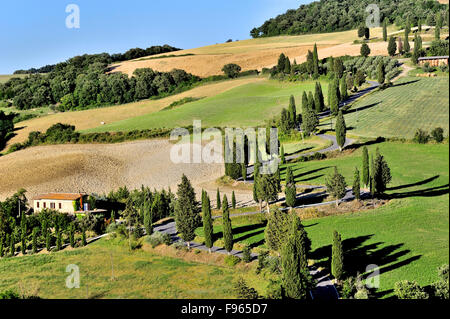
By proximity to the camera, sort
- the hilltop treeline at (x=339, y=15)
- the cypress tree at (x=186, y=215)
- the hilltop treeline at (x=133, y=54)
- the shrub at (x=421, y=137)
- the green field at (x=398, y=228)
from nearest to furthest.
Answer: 1. the green field at (x=398, y=228)
2. the cypress tree at (x=186, y=215)
3. the shrub at (x=421, y=137)
4. the hilltop treeline at (x=339, y=15)
5. the hilltop treeline at (x=133, y=54)

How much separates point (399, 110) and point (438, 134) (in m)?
21.7

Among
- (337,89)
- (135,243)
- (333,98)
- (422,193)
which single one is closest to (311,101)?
(337,89)

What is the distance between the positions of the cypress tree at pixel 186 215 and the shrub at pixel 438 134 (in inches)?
1209

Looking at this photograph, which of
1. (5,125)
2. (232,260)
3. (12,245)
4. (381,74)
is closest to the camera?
(232,260)

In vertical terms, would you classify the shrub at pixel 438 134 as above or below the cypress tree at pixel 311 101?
below

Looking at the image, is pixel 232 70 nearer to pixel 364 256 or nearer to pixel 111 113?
pixel 111 113

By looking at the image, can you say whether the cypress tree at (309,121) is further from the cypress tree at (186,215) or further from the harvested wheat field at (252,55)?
the harvested wheat field at (252,55)

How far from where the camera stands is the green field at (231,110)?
316 ft

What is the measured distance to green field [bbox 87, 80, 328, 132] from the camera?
316 ft

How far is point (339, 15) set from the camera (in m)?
162

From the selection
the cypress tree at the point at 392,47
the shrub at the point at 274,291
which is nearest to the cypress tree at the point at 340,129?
the shrub at the point at 274,291

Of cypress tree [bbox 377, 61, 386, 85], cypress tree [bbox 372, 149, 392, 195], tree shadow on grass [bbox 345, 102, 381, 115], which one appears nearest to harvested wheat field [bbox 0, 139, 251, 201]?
cypress tree [bbox 372, 149, 392, 195]

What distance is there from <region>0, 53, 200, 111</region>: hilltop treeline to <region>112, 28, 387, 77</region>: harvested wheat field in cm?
741

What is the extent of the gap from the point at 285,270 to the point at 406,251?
14.2m
